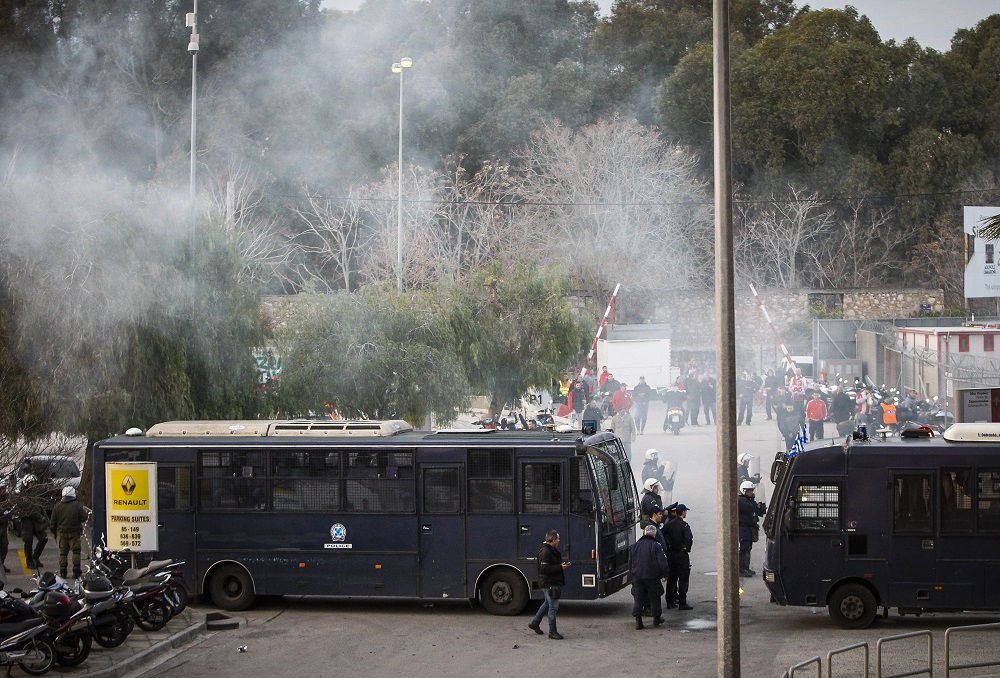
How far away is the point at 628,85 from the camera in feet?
182

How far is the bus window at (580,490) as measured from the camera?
43.7ft

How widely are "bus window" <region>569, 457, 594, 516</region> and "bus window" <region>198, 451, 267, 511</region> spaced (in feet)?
12.6

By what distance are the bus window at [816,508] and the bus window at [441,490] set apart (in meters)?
3.93

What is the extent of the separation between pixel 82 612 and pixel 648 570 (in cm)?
590

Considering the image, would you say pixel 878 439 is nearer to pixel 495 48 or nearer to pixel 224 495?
pixel 224 495

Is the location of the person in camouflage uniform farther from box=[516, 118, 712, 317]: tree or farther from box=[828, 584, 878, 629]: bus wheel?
box=[516, 118, 712, 317]: tree

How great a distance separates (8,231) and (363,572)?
27.6 feet

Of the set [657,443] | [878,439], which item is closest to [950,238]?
[657,443]

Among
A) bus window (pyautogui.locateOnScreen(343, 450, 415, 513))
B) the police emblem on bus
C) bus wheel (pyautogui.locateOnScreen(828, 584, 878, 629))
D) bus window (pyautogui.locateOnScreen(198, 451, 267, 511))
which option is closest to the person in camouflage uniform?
bus window (pyautogui.locateOnScreen(198, 451, 267, 511))

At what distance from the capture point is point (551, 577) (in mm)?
12414

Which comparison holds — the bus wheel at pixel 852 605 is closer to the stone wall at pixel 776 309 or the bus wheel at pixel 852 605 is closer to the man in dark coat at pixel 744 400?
the man in dark coat at pixel 744 400

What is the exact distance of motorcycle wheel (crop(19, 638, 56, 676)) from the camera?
10.9m

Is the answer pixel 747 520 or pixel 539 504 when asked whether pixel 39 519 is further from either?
pixel 747 520

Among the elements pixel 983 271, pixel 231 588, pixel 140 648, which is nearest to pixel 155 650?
pixel 140 648
